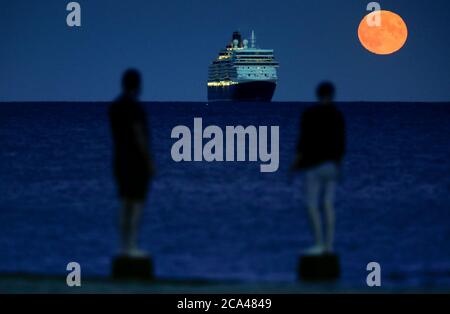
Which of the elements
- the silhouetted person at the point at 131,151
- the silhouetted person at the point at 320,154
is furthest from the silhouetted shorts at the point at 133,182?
the silhouetted person at the point at 320,154

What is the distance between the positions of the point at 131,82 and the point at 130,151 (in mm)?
608

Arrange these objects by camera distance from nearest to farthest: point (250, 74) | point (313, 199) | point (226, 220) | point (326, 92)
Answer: point (313, 199) → point (326, 92) → point (226, 220) → point (250, 74)

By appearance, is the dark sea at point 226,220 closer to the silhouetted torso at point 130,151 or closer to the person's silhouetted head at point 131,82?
the silhouetted torso at point 130,151

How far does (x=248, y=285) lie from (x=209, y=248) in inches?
251

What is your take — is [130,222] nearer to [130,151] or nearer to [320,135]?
[130,151]

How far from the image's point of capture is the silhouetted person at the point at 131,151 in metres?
10.1

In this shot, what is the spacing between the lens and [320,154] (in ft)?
35.2

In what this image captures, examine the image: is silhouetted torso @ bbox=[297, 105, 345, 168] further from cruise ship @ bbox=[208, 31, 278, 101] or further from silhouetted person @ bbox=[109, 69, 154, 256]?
cruise ship @ bbox=[208, 31, 278, 101]

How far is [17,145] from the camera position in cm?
5581

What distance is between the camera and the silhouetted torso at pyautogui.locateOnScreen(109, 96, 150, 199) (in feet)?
33.2

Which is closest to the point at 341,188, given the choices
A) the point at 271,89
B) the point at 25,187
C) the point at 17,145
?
the point at 25,187

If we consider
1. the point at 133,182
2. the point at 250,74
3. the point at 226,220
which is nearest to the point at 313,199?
the point at 133,182

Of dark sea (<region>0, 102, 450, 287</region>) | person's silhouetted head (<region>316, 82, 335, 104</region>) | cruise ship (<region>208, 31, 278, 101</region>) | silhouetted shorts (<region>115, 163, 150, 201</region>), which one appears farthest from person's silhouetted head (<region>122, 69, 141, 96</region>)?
cruise ship (<region>208, 31, 278, 101</region>)
